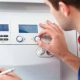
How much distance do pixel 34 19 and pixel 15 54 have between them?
192 millimetres

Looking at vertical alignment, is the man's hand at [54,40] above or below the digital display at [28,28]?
below

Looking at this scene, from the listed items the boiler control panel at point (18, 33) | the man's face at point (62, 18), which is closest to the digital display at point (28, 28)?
the boiler control panel at point (18, 33)

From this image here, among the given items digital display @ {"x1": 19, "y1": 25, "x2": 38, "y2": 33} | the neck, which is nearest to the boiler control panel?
digital display @ {"x1": 19, "y1": 25, "x2": 38, "y2": 33}

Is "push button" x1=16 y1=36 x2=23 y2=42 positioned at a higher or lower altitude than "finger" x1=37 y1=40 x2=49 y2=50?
higher

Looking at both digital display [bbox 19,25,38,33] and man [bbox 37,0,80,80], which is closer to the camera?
man [bbox 37,0,80,80]

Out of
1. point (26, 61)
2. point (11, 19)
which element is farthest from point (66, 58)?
point (11, 19)

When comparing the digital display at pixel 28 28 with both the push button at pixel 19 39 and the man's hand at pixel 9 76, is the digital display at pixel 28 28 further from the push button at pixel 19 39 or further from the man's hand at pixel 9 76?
the man's hand at pixel 9 76

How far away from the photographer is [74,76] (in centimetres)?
142

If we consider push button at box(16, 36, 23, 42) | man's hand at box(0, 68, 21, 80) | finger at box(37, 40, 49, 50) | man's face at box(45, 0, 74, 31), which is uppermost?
man's face at box(45, 0, 74, 31)

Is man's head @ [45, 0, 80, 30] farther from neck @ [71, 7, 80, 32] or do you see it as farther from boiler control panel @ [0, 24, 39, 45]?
boiler control panel @ [0, 24, 39, 45]

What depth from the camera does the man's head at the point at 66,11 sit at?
1.05 metres

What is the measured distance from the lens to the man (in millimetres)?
1071

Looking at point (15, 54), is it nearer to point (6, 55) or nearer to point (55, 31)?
point (6, 55)

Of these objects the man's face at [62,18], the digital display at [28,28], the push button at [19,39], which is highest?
the man's face at [62,18]
